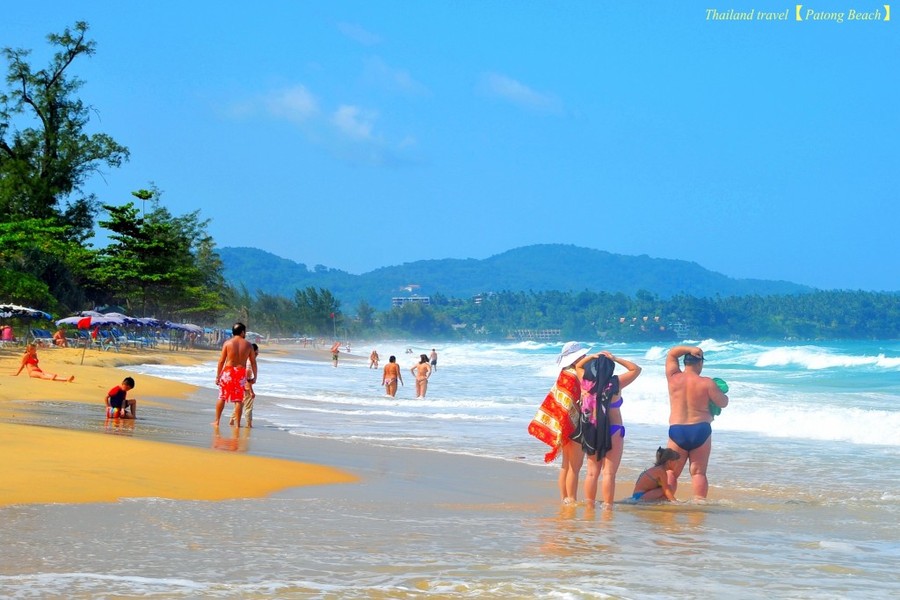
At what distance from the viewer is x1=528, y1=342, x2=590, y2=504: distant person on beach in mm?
7730

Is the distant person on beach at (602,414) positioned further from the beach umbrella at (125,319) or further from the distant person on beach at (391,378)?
the beach umbrella at (125,319)

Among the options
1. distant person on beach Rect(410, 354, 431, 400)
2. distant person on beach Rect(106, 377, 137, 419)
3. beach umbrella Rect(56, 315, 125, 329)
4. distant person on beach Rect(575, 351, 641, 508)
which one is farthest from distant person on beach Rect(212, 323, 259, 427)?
beach umbrella Rect(56, 315, 125, 329)

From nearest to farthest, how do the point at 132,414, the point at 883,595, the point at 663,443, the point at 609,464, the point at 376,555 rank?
the point at 883,595 → the point at 376,555 → the point at 609,464 → the point at 132,414 → the point at 663,443

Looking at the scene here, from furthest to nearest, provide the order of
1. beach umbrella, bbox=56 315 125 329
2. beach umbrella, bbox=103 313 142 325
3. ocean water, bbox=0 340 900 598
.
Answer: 1. beach umbrella, bbox=103 313 142 325
2. beach umbrella, bbox=56 315 125 329
3. ocean water, bbox=0 340 900 598

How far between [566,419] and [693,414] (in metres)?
→ 1.41

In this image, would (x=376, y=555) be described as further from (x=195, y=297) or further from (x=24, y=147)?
(x=195, y=297)

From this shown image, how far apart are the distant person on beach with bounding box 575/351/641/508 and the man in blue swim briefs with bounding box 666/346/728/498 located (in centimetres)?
107

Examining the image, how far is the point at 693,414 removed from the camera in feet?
28.1

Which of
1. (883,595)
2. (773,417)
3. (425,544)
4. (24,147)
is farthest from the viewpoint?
→ (24,147)

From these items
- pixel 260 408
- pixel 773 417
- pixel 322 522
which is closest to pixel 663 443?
pixel 773 417

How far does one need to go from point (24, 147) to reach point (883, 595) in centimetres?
5988

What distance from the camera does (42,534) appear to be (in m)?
5.48

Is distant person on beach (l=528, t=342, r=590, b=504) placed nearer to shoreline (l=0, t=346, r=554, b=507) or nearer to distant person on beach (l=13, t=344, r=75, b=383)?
shoreline (l=0, t=346, r=554, b=507)

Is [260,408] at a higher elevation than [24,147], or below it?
below
